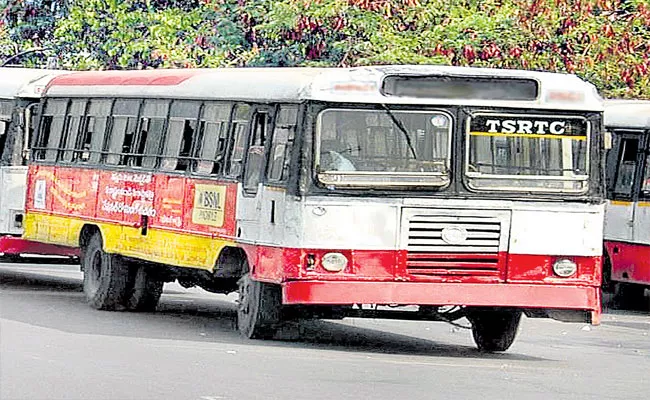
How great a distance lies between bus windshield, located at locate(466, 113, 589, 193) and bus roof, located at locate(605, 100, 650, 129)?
772cm

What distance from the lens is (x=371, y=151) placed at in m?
16.5

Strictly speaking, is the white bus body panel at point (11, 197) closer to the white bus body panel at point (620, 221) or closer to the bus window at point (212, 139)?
the bus window at point (212, 139)

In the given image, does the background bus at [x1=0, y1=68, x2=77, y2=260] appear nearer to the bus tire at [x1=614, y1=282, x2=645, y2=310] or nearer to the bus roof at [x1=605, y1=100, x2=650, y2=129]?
the bus roof at [x1=605, y1=100, x2=650, y2=129]

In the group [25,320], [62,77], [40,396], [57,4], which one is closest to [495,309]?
[25,320]

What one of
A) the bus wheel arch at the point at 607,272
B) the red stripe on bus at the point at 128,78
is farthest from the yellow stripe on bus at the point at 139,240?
the bus wheel arch at the point at 607,272

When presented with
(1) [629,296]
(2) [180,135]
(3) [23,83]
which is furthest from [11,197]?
(1) [629,296]

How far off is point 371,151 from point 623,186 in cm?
872

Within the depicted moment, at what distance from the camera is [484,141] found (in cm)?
1681

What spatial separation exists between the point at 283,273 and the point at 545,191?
2435mm

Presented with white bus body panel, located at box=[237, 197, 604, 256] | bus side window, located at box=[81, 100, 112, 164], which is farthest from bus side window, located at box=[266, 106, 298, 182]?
bus side window, located at box=[81, 100, 112, 164]

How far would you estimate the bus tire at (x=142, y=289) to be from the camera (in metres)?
20.4

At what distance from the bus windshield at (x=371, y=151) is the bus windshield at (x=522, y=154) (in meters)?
0.34

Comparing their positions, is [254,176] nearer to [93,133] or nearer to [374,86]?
[374,86]

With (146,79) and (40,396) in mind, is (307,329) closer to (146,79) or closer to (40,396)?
(146,79)
